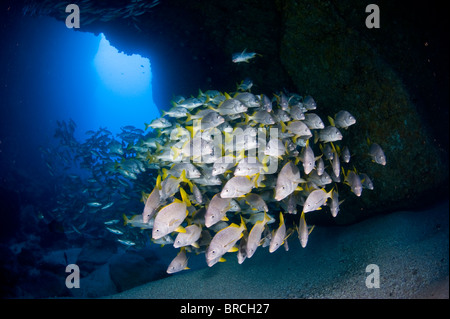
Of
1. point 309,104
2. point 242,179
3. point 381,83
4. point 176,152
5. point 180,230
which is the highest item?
point 381,83

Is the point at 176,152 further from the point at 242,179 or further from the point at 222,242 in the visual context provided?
the point at 222,242

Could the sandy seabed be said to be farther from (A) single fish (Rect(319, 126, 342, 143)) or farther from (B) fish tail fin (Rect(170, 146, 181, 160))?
(B) fish tail fin (Rect(170, 146, 181, 160))

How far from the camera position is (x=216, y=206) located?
304cm

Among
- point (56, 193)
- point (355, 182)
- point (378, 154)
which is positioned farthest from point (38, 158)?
point (378, 154)

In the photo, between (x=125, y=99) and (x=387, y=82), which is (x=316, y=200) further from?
(x=125, y=99)

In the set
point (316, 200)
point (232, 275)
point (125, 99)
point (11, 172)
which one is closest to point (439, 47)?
point (316, 200)

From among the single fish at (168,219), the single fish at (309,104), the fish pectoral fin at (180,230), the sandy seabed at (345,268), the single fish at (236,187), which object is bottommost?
the sandy seabed at (345,268)

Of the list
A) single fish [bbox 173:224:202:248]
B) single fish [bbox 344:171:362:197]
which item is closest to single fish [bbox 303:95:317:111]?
single fish [bbox 344:171:362:197]

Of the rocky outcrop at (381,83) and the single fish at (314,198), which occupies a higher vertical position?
the rocky outcrop at (381,83)

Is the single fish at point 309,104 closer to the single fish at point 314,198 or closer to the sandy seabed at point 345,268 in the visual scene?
the single fish at point 314,198

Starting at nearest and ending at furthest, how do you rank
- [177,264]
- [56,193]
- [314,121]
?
1. [177,264]
2. [314,121]
3. [56,193]

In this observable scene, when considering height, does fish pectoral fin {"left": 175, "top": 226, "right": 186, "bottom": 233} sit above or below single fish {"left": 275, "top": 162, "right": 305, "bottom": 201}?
below

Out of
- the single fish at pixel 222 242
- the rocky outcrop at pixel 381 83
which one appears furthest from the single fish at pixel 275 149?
the rocky outcrop at pixel 381 83

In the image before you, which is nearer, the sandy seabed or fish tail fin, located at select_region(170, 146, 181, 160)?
the sandy seabed
